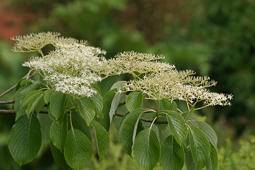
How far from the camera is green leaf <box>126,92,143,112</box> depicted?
242 centimetres

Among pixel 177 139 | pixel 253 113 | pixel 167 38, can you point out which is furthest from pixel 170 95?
pixel 167 38

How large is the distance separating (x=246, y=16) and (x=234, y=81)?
2.56 feet

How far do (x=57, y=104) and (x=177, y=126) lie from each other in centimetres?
37

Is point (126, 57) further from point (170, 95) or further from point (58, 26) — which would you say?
point (58, 26)

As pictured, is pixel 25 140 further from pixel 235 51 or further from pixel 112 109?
pixel 235 51

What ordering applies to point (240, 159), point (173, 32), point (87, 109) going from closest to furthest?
point (87, 109) → point (240, 159) → point (173, 32)

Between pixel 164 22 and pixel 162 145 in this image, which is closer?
pixel 162 145

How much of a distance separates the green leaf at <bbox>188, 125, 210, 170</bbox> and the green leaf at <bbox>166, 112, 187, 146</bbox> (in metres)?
0.04

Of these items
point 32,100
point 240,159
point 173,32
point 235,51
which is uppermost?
point 173,32

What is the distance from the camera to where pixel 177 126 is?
230 centimetres

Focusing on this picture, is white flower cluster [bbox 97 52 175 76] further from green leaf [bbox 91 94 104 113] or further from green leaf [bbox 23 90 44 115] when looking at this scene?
green leaf [bbox 23 90 44 115]

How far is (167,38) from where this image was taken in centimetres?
1017

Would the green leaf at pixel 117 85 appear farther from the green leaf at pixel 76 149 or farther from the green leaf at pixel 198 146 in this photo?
the green leaf at pixel 198 146

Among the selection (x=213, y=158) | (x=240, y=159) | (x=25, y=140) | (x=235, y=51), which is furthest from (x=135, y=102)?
(x=235, y=51)
